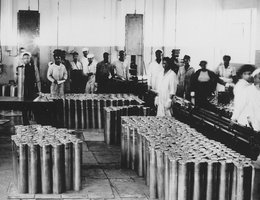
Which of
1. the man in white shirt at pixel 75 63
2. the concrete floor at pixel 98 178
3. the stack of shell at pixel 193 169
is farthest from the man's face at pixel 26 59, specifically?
the man in white shirt at pixel 75 63

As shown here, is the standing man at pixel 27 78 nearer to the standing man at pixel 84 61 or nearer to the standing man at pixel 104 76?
the standing man at pixel 104 76

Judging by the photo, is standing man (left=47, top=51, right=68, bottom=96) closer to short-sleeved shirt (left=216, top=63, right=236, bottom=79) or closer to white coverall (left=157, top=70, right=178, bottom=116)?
white coverall (left=157, top=70, right=178, bottom=116)

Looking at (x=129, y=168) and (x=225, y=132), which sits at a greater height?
(x=225, y=132)

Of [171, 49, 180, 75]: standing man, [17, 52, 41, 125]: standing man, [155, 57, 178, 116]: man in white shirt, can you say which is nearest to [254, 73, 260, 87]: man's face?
[155, 57, 178, 116]: man in white shirt

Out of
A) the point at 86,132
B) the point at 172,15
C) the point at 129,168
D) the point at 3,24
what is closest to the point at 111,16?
the point at 172,15

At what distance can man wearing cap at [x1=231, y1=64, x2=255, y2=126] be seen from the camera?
26.8ft

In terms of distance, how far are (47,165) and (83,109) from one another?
18.0ft

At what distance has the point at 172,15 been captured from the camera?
19.5 meters

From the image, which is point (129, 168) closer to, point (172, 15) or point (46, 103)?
point (46, 103)

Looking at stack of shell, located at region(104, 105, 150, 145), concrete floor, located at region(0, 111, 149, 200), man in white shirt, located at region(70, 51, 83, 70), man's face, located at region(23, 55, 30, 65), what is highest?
man's face, located at region(23, 55, 30, 65)

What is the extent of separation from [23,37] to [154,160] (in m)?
8.33

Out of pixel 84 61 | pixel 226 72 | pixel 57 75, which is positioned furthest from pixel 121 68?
pixel 226 72

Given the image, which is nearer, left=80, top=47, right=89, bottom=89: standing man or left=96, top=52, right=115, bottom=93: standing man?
left=96, top=52, right=115, bottom=93: standing man

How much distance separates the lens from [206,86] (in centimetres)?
1330
